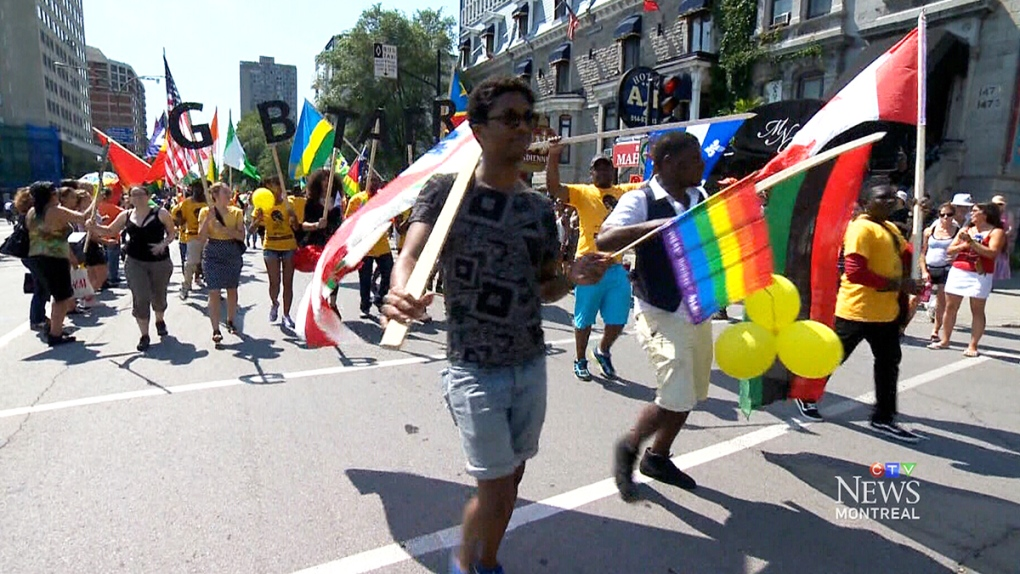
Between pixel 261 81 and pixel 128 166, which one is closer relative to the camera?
pixel 128 166

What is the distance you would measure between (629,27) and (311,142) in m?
22.9

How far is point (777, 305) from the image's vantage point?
3.18 meters

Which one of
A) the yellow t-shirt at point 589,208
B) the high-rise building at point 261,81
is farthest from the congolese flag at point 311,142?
the high-rise building at point 261,81

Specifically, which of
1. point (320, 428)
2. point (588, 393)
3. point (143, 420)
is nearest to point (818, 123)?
point (588, 393)

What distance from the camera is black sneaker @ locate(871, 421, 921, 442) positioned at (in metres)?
4.27

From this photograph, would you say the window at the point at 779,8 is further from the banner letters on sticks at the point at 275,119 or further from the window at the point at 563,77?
the banner letters on sticks at the point at 275,119

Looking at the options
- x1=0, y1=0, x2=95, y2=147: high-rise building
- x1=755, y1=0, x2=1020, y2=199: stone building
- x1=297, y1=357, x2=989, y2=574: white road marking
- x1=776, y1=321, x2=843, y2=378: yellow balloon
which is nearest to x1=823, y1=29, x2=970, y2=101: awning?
x1=755, y1=0, x2=1020, y2=199: stone building

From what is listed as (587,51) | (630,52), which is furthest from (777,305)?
(587,51)

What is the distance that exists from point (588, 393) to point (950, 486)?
2.47 meters

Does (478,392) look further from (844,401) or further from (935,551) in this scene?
(844,401)

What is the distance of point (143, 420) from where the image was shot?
4410 mm

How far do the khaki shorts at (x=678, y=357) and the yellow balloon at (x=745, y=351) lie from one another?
123mm

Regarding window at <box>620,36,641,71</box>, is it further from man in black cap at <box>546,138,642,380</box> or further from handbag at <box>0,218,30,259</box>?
handbag at <box>0,218,30,259</box>

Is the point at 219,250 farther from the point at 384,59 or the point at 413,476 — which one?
the point at 384,59
